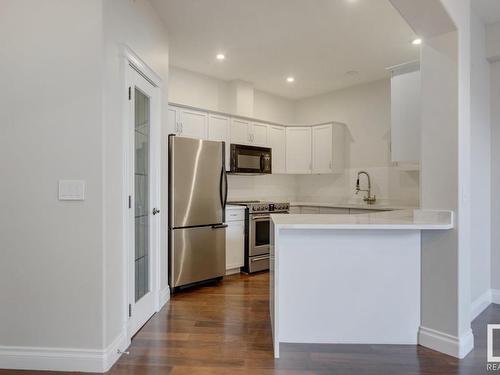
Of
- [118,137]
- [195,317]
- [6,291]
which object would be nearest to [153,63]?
[118,137]

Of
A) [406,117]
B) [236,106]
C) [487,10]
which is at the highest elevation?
[487,10]

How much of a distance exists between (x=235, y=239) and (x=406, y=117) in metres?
2.56

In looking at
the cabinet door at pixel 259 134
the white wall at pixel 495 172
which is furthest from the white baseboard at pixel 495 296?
the cabinet door at pixel 259 134

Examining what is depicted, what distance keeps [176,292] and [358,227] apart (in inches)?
93.4

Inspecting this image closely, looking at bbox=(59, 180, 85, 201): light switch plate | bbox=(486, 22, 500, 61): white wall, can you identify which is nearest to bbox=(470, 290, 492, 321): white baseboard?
bbox=(486, 22, 500, 61): white wall

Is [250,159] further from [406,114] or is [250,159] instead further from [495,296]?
[495,296]

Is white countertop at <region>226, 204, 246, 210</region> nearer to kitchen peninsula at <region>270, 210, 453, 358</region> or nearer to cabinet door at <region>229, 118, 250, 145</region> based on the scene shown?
cabinet door at <region>229, 118, 250, 145</region>

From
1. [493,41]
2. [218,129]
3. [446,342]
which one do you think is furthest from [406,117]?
[218,129]

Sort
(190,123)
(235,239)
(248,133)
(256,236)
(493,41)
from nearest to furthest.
Answer: (493,41)
(190,123)
(235,239)
(256,236)
(248,133)

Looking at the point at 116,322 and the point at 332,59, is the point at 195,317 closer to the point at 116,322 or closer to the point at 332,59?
the point at 116,322

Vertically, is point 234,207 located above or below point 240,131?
below

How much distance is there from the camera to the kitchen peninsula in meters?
2.50

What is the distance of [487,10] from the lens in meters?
3.02

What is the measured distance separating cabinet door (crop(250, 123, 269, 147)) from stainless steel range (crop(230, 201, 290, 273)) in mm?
1068
